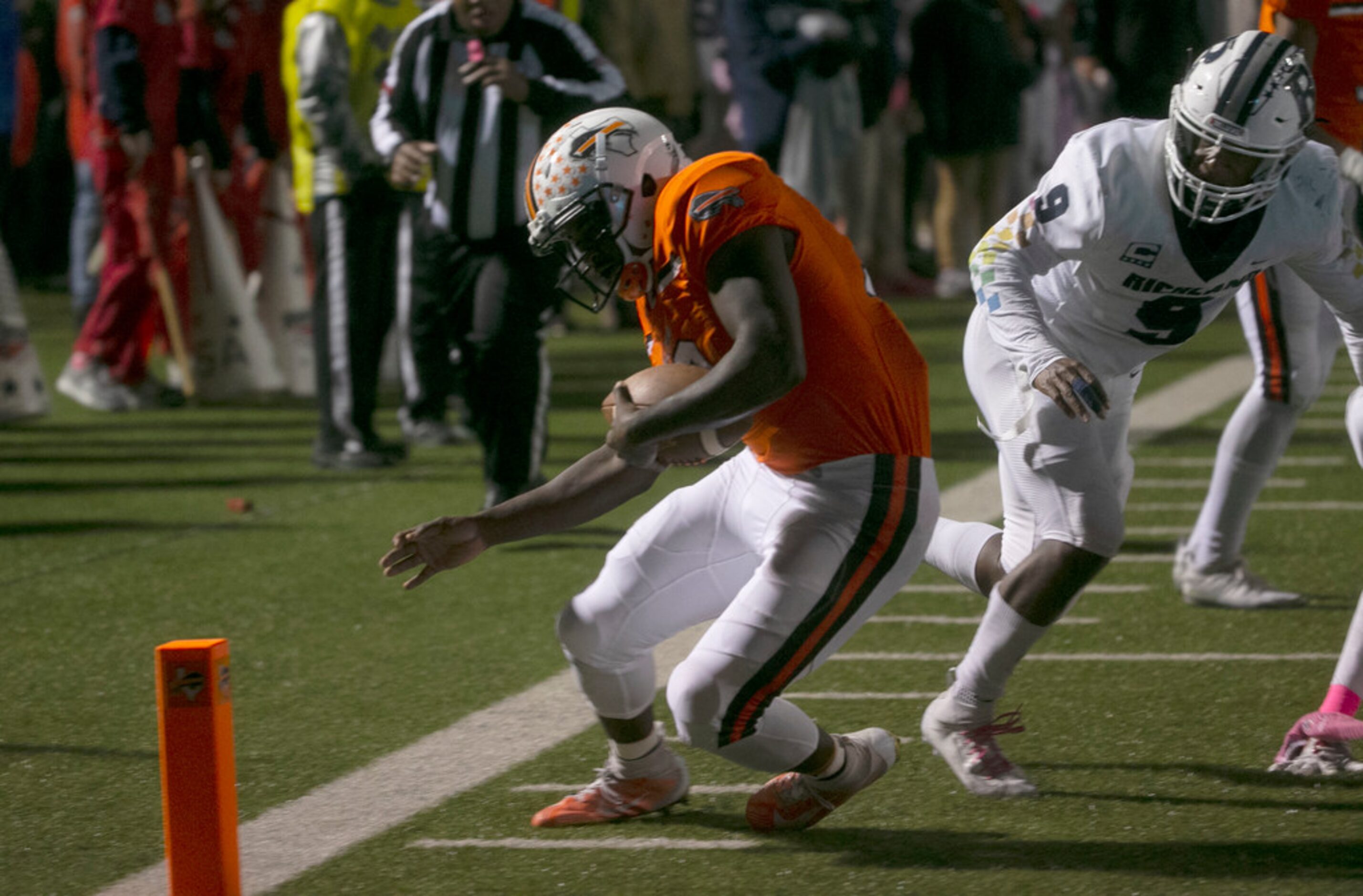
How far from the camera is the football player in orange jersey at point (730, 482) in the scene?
152 inches

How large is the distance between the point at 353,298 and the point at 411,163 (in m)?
1.52

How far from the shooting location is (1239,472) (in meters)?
5.93

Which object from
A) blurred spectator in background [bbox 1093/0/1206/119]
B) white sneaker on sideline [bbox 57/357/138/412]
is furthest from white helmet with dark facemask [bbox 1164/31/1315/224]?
blurred spectator in background [bbox 1093/0/1206/119]

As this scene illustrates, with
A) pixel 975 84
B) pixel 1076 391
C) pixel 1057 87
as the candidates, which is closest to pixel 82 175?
pixel 975 84

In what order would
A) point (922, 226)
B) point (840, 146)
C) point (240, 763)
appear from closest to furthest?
point (240, 763)
point (840, 146)
point (922, 226)

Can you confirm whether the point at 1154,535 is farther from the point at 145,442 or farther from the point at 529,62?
the point at 145,442

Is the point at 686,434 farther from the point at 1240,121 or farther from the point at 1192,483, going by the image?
the point at 1192,483

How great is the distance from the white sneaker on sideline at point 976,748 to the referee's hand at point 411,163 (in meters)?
3.49

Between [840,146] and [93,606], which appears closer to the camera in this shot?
[93,606]

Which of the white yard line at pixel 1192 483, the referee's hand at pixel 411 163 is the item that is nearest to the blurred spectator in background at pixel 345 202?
the referee's hand at pixel 411 163

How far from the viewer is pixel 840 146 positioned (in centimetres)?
1277

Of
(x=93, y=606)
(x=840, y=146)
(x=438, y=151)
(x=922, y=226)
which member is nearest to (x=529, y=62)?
(x=438, y=151)

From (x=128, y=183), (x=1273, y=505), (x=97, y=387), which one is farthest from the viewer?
(x=97, y=387)

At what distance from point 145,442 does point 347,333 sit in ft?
5.24
